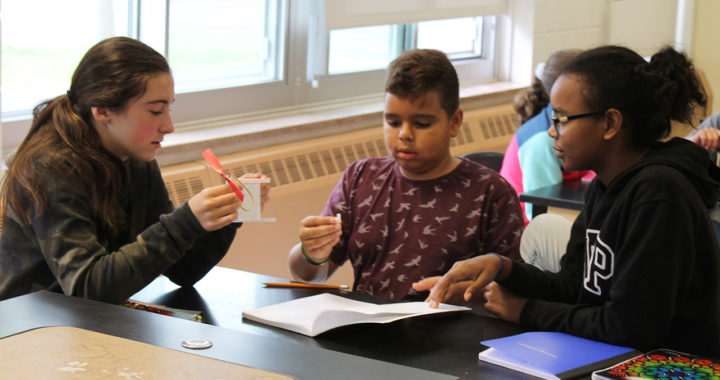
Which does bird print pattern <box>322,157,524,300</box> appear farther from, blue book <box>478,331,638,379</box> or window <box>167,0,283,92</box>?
window <box>167,0,283,92</box>

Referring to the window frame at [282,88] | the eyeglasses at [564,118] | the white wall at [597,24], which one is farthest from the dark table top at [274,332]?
the white wall at [597,24]

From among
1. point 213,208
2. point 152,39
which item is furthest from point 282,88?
point 213,208

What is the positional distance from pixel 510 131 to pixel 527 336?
2910 mm

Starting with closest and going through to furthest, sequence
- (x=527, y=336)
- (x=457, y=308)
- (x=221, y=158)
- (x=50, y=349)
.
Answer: (x=50, y=349) < (x=527, y=336) < (x=457, y=308) < (x=221, y=158)

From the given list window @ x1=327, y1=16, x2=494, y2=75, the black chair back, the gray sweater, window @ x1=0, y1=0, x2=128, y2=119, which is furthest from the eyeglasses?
window @ x1=327, y1=16, x2=494, y2=75

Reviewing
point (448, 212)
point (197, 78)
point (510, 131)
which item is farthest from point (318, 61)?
point (448, 212)

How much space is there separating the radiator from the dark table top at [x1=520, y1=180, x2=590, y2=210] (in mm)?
817

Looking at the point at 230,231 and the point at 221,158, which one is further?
the point at 221,158

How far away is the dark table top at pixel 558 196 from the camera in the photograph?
111 inches

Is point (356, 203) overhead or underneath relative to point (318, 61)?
underneath

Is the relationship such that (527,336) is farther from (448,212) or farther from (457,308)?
(448,212)

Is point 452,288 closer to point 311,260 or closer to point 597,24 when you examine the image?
point 311,260

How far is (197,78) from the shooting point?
3.27m

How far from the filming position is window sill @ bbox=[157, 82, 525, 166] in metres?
2.96
